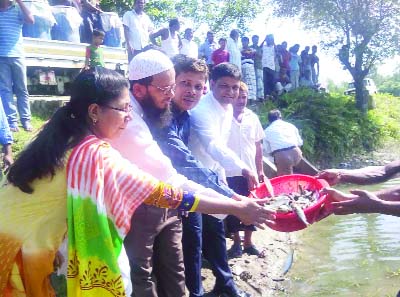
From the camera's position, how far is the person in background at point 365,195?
9.77 feet

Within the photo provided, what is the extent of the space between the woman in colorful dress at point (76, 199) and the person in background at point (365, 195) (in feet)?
4.49

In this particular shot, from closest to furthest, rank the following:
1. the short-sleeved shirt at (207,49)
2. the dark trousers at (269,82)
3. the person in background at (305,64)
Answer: the short-sleeved shirt at (207,49) < the dark trousers at (269,82) < the person in background at (305,64)

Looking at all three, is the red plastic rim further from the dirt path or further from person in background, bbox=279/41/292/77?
person in background, bbox=279/41/292/77

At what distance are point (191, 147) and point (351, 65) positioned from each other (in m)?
18.0

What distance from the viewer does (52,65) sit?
951 cm

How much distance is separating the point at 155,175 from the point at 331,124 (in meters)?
13.9

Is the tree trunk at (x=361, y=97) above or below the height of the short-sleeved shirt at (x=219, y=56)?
below

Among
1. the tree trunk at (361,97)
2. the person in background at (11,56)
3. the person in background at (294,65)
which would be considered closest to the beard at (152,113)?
the person in background at (11,56)

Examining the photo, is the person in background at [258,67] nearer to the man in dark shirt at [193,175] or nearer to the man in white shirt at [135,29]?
the man in white shirt at [135,29]

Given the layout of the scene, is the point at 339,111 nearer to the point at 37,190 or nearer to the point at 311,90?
the point at 311,90

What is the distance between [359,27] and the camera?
20125mm

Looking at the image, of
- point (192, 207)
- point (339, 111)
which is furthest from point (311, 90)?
point (192, 207)

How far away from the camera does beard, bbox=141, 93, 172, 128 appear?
324cm

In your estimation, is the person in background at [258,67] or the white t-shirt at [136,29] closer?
the white t-shirt at [136,29]
